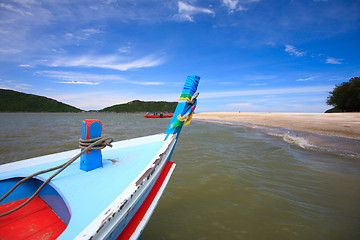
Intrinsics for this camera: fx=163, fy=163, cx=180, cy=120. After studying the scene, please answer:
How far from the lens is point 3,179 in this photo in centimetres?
165

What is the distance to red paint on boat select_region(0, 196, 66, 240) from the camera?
130cm

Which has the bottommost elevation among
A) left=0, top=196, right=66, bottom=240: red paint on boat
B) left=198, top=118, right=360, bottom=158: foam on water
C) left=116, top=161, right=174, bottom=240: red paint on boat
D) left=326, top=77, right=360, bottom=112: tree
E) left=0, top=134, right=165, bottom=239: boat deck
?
left=198, top=118, right=360, bottom=158: foam on water

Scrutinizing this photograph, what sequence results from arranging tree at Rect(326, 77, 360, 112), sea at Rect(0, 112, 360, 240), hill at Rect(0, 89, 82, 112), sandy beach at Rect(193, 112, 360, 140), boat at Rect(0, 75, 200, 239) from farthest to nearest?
hill at Rect(0, 89, 82, 112) → tree at Rect(326, 77, 360, 112) → sandy beach at Rect(193, 112, 360, 140) → sea at Rect(0, 112, 360, 240) → boat at Rect(0, 75, 200, 239)

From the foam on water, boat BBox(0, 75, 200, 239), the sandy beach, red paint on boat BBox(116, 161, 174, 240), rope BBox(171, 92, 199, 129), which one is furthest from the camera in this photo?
the sandy beach

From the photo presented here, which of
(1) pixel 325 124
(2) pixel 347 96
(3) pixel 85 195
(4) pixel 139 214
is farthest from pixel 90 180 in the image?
(2) pixel 347 96

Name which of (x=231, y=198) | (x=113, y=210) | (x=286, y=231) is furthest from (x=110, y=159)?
(x=286, y=231)

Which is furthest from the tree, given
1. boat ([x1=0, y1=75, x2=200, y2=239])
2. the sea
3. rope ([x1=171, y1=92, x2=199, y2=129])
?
boat ([x1=0, y1=75, x2=200, y2=239])

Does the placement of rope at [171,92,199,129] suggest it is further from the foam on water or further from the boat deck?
the foam on water

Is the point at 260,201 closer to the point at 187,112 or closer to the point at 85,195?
the point at 187,112

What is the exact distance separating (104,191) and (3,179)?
1.20 meters

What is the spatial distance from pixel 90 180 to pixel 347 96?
49.0 m

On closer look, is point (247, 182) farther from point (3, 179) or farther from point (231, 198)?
point (3, 179)

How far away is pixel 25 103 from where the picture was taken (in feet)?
415

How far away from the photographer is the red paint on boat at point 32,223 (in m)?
1.30
